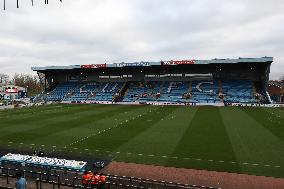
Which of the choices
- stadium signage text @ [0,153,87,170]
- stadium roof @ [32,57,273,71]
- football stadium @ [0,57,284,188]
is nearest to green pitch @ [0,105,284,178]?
football stadium @ [0,57,284,188]

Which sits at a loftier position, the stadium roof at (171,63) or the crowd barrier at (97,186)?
the stadium roof at (171,63)

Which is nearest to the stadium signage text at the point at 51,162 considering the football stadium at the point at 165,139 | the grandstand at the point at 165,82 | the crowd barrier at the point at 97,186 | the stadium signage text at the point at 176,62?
the football stadium at the point at 165,139

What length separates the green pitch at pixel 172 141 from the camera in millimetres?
21312

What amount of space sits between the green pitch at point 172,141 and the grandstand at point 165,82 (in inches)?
1168

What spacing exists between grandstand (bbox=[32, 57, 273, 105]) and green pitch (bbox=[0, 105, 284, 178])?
29.7 metres

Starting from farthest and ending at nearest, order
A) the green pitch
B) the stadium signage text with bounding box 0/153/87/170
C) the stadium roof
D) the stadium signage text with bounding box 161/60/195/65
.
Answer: the stadium signage text with bounding box 161/60/195/65, the stadium roof, the green pitch, the stadium signage text with bounding box 0/153/87/170

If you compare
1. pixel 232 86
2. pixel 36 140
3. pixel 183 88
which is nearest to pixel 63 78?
pixel 183 88

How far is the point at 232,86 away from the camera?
72.7 meters

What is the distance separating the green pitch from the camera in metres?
21.3

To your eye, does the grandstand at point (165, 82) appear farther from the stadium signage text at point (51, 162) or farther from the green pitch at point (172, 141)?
the stadium signage text at point (51, 162)

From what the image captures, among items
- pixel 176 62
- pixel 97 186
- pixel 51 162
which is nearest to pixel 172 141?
pixel 51 162

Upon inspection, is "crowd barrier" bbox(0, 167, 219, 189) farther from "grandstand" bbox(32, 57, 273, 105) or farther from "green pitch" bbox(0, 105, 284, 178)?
"grandstand" bbox(32, 57, 273, 105)

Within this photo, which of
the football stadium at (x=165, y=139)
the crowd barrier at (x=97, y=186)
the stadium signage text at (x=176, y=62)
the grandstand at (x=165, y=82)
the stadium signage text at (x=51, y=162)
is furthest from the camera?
the grandstand at (x=165, y=82)

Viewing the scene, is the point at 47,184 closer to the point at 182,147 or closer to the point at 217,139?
the point at 182,147
